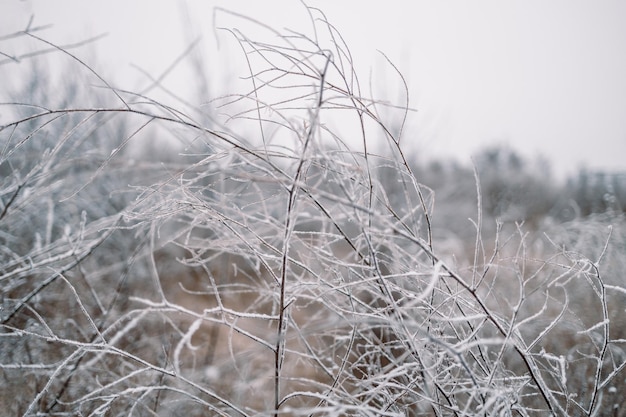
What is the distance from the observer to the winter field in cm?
105

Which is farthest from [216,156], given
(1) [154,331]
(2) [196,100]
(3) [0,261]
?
(2) [196,100]

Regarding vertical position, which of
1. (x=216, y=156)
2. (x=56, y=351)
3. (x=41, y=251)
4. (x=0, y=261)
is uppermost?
(x=216, y=156)

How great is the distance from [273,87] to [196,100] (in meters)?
7.16

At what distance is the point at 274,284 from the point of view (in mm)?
1369

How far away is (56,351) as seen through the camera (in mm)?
2865

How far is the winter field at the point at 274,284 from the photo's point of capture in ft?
3.43

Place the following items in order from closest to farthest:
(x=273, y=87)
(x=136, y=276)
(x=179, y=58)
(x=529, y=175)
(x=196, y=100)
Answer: (x=179, y=58) < (x=273, y=87) < (x=136, y=276) < (x=196, y=100) < (x=529, y=175)

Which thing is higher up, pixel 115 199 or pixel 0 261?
pixel 0 261

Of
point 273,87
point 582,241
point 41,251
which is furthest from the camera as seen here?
point 582,241

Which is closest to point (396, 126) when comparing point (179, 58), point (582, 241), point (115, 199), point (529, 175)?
point (582, 241)

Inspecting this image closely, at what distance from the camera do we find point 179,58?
1.08m

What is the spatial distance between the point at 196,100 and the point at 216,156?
7233mm

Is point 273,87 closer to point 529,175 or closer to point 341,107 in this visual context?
point 341,107

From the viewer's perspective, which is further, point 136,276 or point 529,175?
point 529,175
